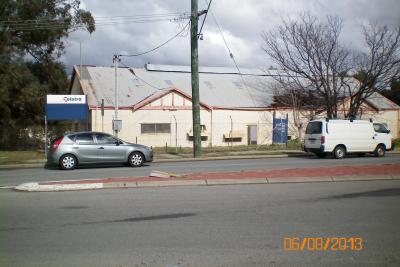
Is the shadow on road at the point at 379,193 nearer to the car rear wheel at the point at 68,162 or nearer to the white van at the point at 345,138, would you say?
the car rear wheel at the point at 68,162

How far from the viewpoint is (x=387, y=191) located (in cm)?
1067

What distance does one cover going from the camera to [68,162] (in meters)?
17.8

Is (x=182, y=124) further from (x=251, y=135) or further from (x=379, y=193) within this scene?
(x=379, y=193)

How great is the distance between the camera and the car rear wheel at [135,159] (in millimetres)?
18614

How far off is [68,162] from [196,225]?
11.6 m

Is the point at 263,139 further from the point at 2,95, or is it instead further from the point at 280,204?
the point at 280,204

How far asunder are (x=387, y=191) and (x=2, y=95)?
27.2 meters

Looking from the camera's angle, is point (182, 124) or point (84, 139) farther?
point (182, 124)

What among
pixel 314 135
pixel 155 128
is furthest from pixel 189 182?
pixel 155 128

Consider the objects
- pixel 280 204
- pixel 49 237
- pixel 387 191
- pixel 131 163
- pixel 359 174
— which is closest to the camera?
pixel 49 237

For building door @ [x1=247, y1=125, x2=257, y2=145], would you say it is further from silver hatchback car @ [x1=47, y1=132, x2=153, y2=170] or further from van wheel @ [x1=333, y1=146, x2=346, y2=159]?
silver hatchback car @ [x1=47, y1=132, x2=153, y2=170]

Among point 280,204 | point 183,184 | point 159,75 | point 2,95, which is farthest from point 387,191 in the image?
point 159,75

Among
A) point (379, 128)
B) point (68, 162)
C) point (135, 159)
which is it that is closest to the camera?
point (68, 162)
